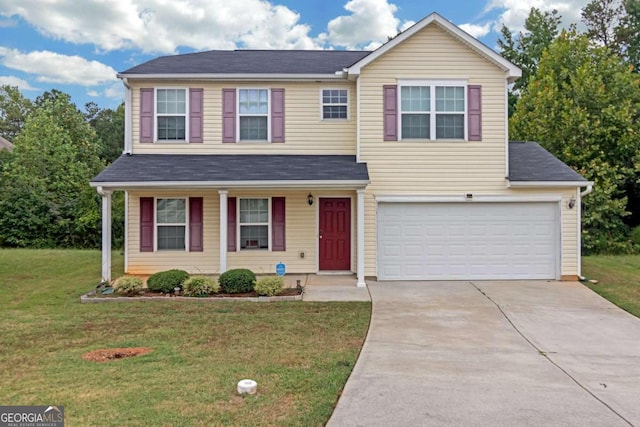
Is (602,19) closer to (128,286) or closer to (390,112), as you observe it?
(390,112)

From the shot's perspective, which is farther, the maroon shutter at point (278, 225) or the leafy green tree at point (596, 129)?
the leafy green tree at point (596, 129)

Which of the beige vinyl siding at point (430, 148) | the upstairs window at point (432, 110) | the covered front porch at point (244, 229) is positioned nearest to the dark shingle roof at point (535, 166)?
the beige vinyl siding at point (430, 148)

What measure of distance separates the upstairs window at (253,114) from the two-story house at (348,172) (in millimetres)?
39

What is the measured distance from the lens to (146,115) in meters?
12.3

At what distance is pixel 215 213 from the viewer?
40.4 ft

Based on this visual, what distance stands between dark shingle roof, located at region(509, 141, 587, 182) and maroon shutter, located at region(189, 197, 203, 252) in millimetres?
8141

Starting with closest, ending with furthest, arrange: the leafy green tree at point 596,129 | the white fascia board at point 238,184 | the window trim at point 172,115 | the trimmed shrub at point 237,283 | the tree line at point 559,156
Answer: the trimmed shrub at point 237,283 < the white fascia board at point 238,184 < the window trim at point 172,115 < the leafy green tree at point 596,129 < the tree line at point 559,156

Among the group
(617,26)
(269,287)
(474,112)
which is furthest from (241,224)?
(617,26)

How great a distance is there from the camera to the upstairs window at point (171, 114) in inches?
487

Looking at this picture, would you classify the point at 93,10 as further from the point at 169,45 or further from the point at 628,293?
the point at 628,293

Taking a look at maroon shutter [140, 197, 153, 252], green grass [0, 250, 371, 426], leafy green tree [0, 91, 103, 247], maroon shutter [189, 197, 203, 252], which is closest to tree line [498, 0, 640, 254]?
green grass [0, 250, 371, 426]

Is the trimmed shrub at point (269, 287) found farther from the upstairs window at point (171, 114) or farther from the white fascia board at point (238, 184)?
the upstairs window at point (171, 114)

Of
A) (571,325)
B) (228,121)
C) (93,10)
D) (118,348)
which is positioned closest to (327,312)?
(118,348)

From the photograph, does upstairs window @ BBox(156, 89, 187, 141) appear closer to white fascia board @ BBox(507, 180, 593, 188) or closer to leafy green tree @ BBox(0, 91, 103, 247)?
white fascia board @ BBox(507, 180, 593, 188)
